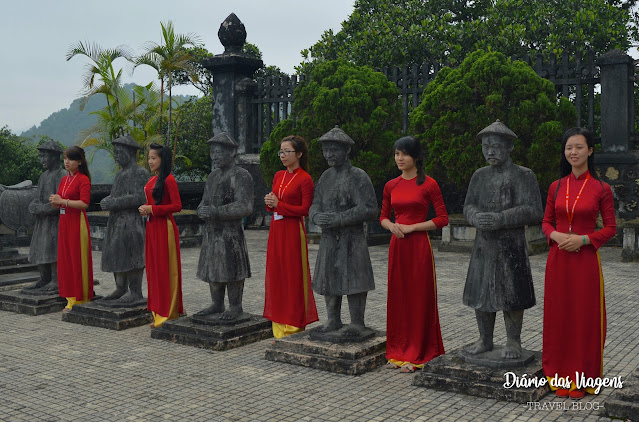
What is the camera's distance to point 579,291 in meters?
4.70

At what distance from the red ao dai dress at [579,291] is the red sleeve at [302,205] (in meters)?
2.24

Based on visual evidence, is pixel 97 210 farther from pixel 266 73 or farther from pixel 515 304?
pixel 515 304

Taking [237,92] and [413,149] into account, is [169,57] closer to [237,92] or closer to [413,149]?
[237,92]

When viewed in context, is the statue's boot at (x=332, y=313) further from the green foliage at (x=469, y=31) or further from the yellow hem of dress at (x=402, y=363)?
the green foliage at (x=469, y=31)

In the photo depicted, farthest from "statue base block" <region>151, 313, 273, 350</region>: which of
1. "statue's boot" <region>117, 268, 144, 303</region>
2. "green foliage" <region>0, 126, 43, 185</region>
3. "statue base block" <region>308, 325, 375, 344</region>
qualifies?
"green foliage" <region>0, 126, 43, 185</region>

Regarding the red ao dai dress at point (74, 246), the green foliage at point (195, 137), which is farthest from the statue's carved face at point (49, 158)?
the green foliage at point (195, 137)

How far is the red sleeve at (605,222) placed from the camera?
4613 millimetres

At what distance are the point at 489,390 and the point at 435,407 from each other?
430 mm

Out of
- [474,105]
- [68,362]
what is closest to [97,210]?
[474,105]

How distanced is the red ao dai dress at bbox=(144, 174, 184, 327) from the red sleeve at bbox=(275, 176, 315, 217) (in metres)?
1.32

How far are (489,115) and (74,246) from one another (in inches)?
309

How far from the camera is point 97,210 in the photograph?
16562mm

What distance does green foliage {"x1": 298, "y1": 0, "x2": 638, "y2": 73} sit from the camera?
16.7m

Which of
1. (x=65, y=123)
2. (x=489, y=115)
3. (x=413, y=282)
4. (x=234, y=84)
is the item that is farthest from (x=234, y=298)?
(x=65, y=123)
